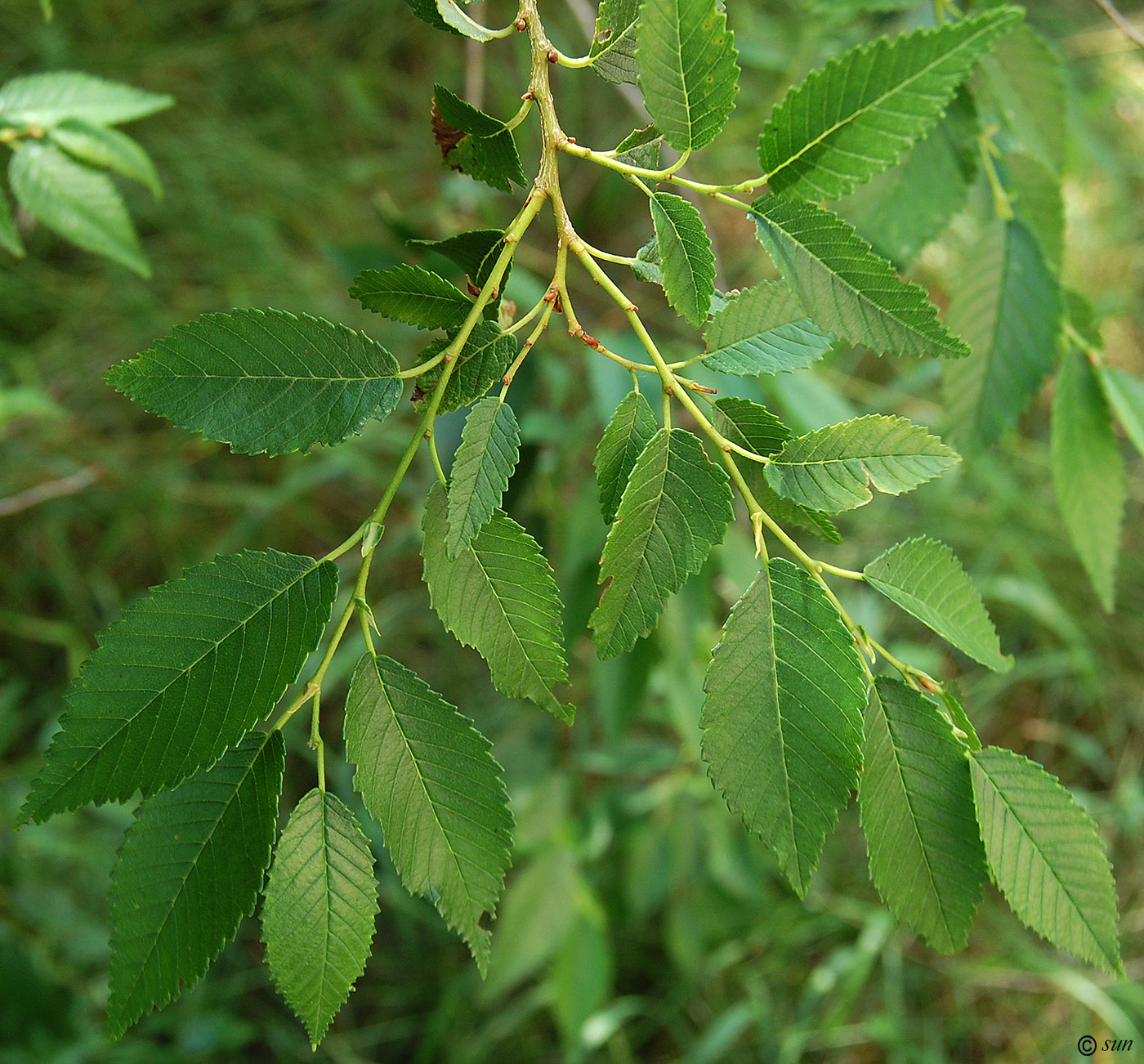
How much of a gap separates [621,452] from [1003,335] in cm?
37

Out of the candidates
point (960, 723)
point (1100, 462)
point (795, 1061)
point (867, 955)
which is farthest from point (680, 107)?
point (795, 1061)

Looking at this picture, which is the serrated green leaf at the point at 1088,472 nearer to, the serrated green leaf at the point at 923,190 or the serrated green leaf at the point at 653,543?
the serrated green leaf at the point at 923,190

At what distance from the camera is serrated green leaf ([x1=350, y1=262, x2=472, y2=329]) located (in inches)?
14.7

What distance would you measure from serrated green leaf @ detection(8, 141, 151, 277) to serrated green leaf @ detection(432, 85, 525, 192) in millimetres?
339

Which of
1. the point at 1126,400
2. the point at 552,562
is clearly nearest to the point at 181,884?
the point at 1126,400

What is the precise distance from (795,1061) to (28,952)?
1118 mm

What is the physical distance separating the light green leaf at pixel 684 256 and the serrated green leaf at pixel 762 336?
3 centimetres

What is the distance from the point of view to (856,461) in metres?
0.38

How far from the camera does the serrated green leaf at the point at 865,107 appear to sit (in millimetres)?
355

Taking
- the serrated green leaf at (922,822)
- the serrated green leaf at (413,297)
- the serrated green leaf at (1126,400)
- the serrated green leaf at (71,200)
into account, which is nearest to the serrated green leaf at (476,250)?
the serrated green leaf at (413,297)

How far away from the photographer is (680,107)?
0.37 meters

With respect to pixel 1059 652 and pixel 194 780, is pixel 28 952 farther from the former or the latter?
pixel 1059 652

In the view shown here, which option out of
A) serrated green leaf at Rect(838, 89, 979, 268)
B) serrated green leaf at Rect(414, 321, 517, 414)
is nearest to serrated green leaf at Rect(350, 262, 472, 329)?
serrated green leaf at Rect(414, 321, 517, 414)

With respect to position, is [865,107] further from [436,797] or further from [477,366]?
[436,797]
